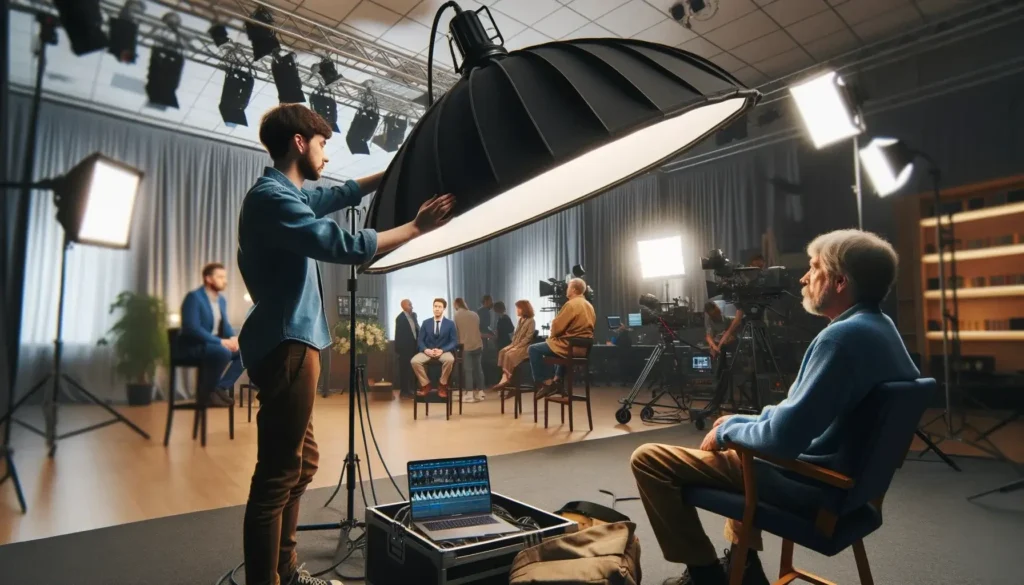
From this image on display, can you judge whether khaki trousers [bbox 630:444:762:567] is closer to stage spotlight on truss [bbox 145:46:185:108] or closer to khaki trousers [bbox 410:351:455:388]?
stage spotlight on truss [bbox 145:46:185:108]

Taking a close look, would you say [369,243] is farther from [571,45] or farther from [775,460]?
[775,460]

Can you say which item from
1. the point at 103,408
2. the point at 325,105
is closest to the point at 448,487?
the point at 103,408

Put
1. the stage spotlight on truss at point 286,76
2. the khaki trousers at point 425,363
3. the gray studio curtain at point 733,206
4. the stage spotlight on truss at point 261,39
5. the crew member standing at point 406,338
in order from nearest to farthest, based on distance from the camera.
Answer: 1. the stage spotlight on truss at point 261,39
2. the stage spotlight on truss at point 286,76
3. the khaki trousers at point 425,363
4. the crew member standing at point 406,338
5. the gray studio curtain at point 733,206

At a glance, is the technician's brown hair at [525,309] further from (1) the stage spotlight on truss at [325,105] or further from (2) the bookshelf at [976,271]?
(2) the bookshelf at [976,271]

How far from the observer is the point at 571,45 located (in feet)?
1.71

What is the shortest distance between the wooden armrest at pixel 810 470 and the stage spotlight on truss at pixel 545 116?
3.17ft

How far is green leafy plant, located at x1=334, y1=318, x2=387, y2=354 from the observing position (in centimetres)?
644

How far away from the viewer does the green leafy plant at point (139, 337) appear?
2947mm

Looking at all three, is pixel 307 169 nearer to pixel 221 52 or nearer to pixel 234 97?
pixel 234 97

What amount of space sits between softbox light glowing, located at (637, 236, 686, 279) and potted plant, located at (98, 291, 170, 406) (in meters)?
6.28

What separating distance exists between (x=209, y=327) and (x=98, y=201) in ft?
2.85

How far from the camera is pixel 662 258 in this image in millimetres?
7902

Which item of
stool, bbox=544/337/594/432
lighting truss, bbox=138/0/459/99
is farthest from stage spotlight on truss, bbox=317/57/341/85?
stool, bbox=544/337/594/432

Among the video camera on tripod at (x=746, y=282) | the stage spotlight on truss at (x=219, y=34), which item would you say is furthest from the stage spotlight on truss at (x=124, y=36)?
the video camera on tripod at (x=746, y=282)
